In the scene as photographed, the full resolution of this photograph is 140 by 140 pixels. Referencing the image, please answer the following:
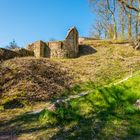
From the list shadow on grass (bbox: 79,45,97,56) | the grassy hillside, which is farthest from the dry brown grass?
shadow on grass (bbox: 79,45,97,56)

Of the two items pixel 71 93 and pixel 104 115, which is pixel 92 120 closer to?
pixel 104 115

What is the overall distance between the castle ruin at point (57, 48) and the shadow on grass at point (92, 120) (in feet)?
59.4

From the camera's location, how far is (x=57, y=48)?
33531mm

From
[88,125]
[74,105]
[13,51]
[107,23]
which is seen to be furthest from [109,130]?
[107,23]

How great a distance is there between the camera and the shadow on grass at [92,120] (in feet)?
36.3

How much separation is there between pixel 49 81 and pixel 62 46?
11.8 metres

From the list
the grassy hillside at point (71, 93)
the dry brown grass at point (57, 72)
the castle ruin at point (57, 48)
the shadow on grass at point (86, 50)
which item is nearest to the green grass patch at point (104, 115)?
the grassy hillside at point (71, 93)

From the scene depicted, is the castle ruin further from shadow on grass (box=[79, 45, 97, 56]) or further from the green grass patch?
the green grass patch

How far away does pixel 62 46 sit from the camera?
33.6m

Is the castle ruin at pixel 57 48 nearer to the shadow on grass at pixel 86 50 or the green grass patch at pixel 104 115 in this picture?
the shadow on grass at pixel 86 50

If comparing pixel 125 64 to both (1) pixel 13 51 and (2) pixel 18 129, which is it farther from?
(2) pixel 18 129

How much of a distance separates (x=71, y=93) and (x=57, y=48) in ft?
43.5

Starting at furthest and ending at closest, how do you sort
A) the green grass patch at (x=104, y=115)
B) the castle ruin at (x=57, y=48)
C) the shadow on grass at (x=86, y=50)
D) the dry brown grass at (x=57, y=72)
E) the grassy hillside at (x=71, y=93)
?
the shadow on grass at (x=86, y=50) < the castle ruin at (x=57, y=48) < the dry brown grass at (x=57, y=72) < the grassy hillside at (x=71, y=93) < the green grass patch at (x=104, y=115)

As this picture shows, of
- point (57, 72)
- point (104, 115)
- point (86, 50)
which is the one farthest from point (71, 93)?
point (86, 50)
